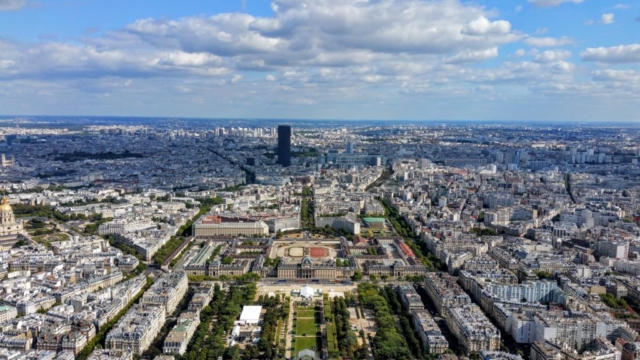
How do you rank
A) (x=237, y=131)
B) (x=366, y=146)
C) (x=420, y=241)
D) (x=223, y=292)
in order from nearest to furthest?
(x=223, y=292)
(x=420, y=241)
(x=366, y=146)
(x=237, y=131)

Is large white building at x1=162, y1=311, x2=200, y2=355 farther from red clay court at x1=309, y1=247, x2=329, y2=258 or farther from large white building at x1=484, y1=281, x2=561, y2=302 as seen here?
large white building at x1=484, y1=281, x2=561, y2=302

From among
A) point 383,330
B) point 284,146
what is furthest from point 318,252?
point 284,146

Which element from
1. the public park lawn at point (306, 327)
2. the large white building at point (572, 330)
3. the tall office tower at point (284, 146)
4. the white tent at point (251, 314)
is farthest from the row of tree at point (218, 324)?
the tall office tower at point (284, 146)

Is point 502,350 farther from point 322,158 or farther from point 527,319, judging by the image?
point 322,158

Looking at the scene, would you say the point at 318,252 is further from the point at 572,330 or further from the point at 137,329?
the point at 572,330

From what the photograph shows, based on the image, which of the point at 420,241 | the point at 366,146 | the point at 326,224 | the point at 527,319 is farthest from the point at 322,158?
the point at 527,319

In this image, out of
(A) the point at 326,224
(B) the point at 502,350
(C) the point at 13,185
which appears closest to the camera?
(B) the point at 502,350
